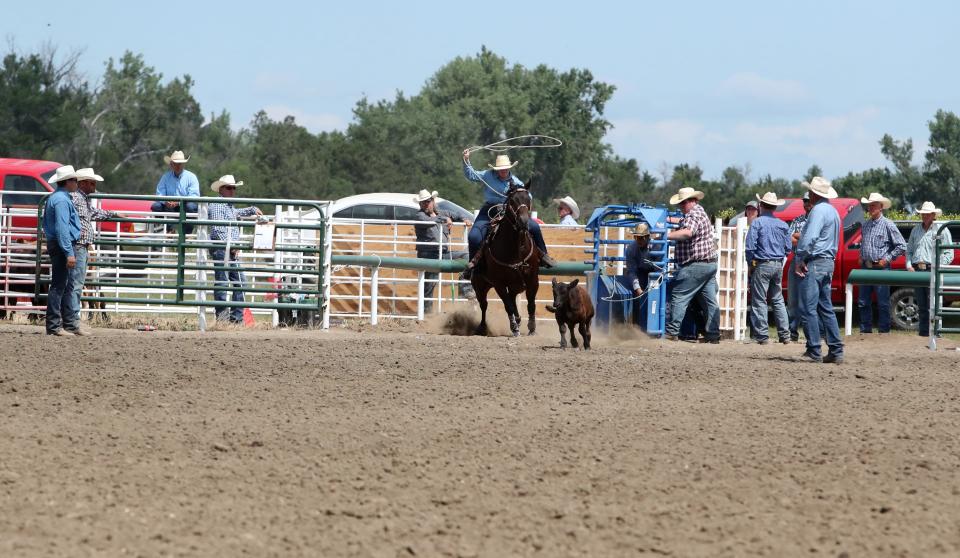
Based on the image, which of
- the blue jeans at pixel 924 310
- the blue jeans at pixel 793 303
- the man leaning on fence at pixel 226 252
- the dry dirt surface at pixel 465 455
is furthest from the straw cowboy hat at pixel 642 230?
the man leaning on fence at pixel 226 252

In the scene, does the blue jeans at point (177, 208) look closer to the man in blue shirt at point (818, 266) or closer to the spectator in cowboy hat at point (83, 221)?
the spectator in cowboy hat at point (83, 221)

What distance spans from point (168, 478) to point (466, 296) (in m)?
12.9

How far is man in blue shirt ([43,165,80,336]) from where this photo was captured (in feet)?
47.6

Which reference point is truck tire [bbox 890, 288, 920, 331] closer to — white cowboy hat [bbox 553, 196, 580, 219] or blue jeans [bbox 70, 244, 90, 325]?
white cowboy hat [bbox 553, 196, 580, 219]

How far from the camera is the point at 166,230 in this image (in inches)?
716

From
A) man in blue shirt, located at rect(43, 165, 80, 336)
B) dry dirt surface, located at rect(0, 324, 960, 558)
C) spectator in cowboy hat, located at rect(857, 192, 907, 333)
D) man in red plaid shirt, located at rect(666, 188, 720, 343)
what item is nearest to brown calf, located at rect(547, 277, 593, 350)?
dry dirt surface, located at rect(0, 324, 960, 558)

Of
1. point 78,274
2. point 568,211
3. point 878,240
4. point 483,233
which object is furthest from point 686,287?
point 78,274

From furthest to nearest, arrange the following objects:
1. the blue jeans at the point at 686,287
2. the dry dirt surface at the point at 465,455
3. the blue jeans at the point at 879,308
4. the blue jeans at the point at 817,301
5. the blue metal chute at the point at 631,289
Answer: the blue jeans at the point at 879,308 → the blue metal chute at the point at 631,289 → the blue jeans at the point at 686,287 → the blue jeans at the point at 817,301 → the dry dirt surface at the point at 465,455

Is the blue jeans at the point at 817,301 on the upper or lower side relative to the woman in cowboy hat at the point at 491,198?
lower

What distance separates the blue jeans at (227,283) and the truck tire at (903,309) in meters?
9.79

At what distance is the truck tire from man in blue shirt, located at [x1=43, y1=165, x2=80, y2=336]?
39.5ft

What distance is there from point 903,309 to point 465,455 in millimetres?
14243

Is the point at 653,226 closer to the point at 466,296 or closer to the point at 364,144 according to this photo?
the point at 466,296

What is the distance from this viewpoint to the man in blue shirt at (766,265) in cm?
1664
